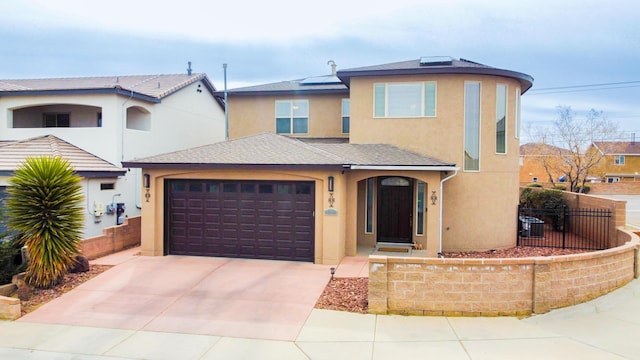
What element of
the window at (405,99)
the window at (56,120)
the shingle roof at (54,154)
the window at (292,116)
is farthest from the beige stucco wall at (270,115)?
the window at (56,120)

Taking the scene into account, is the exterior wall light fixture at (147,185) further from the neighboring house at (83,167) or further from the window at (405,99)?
the window at (405,99)

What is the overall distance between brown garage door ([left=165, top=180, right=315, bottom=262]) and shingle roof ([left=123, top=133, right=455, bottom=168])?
72cm

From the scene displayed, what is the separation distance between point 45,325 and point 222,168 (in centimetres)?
592

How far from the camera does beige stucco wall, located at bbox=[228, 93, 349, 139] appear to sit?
1953 cm

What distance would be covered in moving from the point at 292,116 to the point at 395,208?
6.52 meters

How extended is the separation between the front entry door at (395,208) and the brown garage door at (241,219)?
3.78 meters

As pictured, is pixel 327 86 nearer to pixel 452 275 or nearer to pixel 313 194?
pixel 313 194

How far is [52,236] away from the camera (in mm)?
10820

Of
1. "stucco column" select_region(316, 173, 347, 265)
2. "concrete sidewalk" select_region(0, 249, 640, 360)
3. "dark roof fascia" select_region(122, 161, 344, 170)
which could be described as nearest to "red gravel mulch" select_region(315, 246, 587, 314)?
"concrete sidewalk" select_region(0, 249, 640, 360)

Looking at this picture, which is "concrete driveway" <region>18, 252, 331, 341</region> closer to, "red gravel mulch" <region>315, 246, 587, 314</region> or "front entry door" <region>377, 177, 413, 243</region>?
"red gravel mulch" <region>315, 246, 587, 314</region>

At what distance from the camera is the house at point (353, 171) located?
13336 mm

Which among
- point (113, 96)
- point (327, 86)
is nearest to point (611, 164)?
point (327, 86)

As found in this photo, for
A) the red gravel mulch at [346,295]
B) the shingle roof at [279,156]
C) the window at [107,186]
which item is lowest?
the red gravel mulch at [346,295]

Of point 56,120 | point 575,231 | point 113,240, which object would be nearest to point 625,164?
point 575,231
